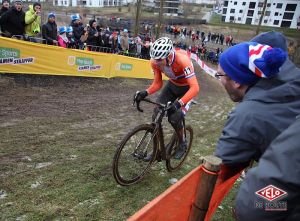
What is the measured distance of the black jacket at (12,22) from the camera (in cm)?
1049

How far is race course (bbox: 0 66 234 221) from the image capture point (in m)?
4.15

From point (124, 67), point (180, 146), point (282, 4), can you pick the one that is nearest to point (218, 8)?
point (282, 4)

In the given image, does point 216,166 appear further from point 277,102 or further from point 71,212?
point 71,212

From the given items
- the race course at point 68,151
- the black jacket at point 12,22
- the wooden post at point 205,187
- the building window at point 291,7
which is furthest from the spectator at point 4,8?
the building window at point 291,7

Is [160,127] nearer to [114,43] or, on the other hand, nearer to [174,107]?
[174,107]

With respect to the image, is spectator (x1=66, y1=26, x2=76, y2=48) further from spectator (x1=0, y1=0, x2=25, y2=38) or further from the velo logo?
the velo logo

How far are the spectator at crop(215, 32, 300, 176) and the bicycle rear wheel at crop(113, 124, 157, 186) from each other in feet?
8.36

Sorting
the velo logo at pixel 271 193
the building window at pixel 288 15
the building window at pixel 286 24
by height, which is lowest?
the building window at pixel 286 24

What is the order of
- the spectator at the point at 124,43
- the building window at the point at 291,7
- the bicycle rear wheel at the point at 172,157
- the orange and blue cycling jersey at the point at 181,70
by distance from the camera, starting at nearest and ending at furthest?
1. the orange and blue cycling jersey at the point at 181,70
2. the bicycle rear wheel at the point at 172,157
3. the spectator at the point at 124,43
4. the building window at the point at 291,7

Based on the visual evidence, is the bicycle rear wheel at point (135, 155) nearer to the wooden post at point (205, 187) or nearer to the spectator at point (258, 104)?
the wooden post at point (205, 187)

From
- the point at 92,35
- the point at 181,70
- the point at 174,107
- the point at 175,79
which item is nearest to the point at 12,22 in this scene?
the point at 92,35

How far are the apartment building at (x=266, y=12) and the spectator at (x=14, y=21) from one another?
98.5 meters

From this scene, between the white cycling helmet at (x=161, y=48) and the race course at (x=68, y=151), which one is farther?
the white cycling helmet at (x=161, y=48)

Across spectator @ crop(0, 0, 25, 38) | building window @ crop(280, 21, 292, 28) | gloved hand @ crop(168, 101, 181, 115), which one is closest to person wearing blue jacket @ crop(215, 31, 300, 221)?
gloved hand @ crop(168, 101, 181, 115)
